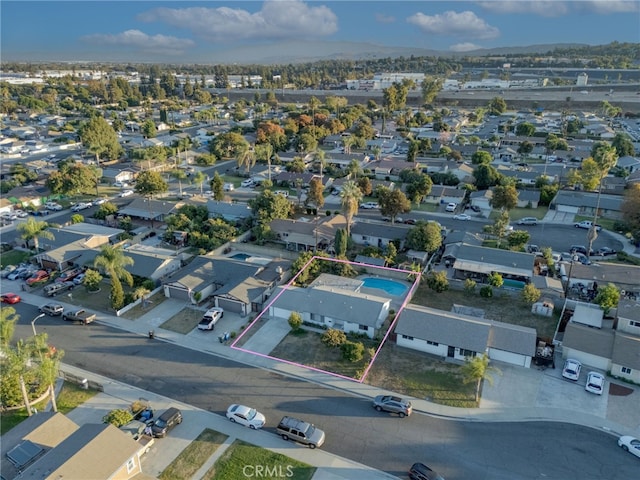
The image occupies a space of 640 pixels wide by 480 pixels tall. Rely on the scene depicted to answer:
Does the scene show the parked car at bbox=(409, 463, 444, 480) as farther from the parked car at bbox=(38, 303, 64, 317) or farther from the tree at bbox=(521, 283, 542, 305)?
the parked car at bbox=(38, 303, 64, 317)

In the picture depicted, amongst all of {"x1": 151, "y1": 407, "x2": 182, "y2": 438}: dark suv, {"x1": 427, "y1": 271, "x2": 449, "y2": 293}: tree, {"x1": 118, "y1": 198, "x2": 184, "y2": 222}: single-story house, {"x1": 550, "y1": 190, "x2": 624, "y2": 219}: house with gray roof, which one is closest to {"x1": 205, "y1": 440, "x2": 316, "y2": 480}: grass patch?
{"x1": 151, "y1": 407, "x2": 182, "y2": 438}: dark suv

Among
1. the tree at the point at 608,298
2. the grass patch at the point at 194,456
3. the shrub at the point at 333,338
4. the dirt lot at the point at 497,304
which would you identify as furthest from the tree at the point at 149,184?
the tree at the point at 608,298

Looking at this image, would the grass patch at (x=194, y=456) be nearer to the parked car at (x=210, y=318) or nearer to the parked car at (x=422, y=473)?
the parked car at (x=422, y=473)

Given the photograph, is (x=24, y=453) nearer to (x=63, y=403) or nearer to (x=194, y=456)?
(x=63, y=403)

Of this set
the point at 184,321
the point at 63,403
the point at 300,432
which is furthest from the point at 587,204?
the point at 63,403

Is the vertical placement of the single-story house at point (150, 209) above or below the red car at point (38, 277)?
above
